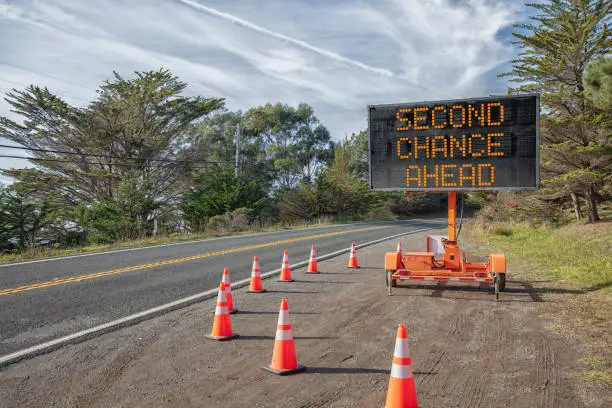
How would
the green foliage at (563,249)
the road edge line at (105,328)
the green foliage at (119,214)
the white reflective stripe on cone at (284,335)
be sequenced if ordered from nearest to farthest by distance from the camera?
the white reflective stripe on cone at (284,335)
the road edge line at (105,328)
the green foliage at (563,249)
the green foliage at (119,214)

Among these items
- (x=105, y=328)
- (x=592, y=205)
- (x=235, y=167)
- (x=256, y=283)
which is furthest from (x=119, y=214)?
(x=592, y=205)

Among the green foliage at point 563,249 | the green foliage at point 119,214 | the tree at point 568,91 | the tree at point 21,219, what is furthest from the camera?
the green foliage at point 119,214

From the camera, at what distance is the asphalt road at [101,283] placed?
22.1 feet

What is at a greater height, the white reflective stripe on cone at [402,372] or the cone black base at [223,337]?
the white reflective stripe on cone at [402,372]

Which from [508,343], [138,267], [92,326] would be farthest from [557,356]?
[138,267]

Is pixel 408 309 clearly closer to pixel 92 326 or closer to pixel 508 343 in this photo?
pixel 508 343

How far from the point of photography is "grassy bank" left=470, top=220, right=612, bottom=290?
10328 millimetres

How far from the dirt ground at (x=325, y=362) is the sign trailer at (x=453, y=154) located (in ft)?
3.43

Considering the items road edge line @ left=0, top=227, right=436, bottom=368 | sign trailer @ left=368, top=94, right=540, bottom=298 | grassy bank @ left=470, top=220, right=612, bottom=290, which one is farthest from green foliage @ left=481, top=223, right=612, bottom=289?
road edge line @ left=0, top=227, right=436, bottom=368

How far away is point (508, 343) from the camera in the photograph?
593 cm

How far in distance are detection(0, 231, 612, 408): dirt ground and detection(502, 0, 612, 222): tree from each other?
10.7 metres

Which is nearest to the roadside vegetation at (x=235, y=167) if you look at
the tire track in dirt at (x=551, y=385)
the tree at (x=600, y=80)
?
the tree at (x=600, y=80)

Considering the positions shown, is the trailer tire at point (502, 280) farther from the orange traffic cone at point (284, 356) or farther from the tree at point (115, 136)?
the tree at point (115, 136)

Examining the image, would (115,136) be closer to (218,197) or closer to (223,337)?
(218,197)
